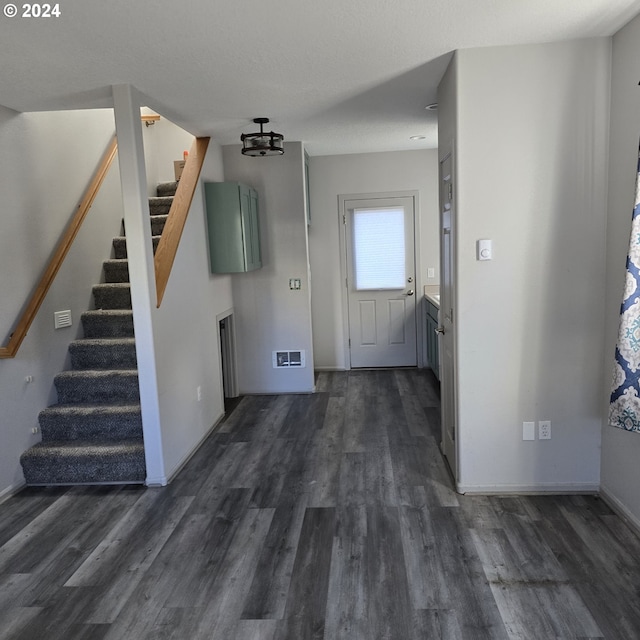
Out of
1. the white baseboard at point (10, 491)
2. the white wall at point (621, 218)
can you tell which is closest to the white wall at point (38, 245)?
the white baseboard at point (10, 491)

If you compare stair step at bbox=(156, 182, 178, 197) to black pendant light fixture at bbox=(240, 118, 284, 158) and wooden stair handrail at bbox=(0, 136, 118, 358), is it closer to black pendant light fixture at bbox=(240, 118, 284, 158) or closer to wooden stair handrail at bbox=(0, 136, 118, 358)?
wooden stair handrail at bbox=(0, 136, 118, 358)

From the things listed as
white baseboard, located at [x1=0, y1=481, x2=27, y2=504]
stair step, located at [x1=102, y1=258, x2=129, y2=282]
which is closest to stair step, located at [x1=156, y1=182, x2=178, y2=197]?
stair step, located at [x1=102, y1=258, x2=129, y2=282]

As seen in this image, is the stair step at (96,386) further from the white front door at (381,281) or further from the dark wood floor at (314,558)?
the white front door at (381,281)

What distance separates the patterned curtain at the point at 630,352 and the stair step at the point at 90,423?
2902mm

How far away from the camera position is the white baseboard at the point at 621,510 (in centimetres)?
261

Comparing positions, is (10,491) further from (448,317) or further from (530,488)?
(530,488)

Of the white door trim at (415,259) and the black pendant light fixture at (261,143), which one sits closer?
the black pendant light fixture at (261,143)

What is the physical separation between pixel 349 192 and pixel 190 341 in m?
2.89

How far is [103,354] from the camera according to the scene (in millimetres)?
3980

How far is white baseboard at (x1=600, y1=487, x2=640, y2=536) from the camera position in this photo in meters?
2.61

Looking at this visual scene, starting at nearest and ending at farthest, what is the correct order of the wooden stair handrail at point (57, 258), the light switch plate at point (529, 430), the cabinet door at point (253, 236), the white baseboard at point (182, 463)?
the light switch plate at point (529, 430)
the wooden stair handrail at point (57, 258)
the white baseboard at point (182, 463)
the cabinet door at point (253, 236)

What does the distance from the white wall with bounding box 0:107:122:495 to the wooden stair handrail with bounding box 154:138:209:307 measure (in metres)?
0.84

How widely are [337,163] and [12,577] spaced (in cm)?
492

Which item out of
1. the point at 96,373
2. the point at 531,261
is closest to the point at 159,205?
the point at 96,373
